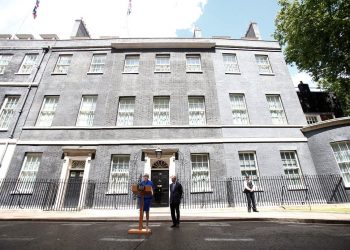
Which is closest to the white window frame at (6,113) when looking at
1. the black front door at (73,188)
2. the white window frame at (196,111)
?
the black front door at (73,188)

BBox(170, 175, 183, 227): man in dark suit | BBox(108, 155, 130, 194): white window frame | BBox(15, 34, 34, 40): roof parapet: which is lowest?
BBox(170, 175, 183, 227): man in dark suit

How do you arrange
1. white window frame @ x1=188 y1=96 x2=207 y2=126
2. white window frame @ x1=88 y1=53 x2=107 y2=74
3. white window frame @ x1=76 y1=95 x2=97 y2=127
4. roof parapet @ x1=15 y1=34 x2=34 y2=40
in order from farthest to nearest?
1. roof parapet @ x1=15 y1=34 x2=34 y2=40
2. white window frame @ x1=88 y1=53 x2=107 y2=74
3. white window frame @ x1=188 y1=96 x2=207 y2=126
4. white window frame @ x1=76 y1=95 x2=97 y2=127

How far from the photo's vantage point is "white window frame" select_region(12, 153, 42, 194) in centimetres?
1197

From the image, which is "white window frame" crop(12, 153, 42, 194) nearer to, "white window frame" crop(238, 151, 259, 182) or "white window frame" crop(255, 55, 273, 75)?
"white window frame" crop(238, 151, 259, 182)

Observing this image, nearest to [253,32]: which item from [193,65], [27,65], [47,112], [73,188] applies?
[193,65]

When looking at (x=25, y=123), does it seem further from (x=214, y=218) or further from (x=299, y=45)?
(x=299, y=45)

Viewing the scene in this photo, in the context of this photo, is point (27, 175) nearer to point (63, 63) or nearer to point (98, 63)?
point (63, 63)

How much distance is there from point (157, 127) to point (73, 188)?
20.9 ft

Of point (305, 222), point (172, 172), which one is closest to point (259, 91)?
point (172, 172)

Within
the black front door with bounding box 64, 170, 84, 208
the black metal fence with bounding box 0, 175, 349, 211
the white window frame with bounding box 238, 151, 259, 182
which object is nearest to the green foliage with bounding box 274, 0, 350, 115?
the black metal fence with bounding box 0, 175, 349, 211

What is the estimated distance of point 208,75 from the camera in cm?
1550

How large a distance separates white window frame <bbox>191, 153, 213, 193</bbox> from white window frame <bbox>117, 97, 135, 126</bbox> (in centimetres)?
500

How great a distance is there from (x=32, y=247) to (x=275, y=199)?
39.1 ft

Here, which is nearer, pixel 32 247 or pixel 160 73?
pixel 32 247
